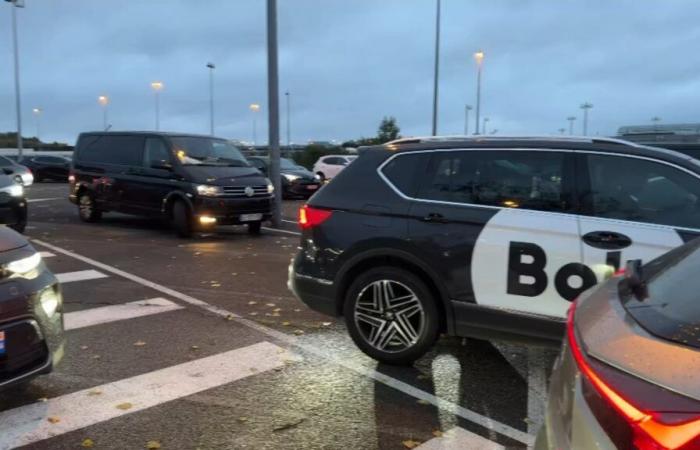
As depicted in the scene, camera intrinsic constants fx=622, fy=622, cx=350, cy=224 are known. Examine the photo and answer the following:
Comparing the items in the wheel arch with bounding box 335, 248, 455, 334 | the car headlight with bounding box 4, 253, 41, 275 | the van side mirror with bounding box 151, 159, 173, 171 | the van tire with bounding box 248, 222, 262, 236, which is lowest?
the van tire with bounding box 248, 222, 262, 236

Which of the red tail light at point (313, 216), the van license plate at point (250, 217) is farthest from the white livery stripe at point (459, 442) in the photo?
the van license plate at point (250, 217)

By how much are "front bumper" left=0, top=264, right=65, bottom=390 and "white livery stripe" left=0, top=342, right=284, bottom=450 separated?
348mm

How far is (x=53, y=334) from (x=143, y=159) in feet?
29.1

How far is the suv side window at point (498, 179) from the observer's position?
4.37 metres

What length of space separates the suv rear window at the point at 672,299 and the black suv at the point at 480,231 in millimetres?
1692

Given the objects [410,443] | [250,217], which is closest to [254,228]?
[250,217]

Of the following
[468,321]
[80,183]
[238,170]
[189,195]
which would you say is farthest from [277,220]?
[468,321]

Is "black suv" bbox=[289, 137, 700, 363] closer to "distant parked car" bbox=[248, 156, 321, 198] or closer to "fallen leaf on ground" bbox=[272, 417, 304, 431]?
"fallen leaf on ground" bbox=[272, 417, 304, 431]

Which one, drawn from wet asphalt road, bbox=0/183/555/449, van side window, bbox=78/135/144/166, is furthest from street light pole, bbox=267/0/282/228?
wet asphalt road, bbox=0/183/555/449

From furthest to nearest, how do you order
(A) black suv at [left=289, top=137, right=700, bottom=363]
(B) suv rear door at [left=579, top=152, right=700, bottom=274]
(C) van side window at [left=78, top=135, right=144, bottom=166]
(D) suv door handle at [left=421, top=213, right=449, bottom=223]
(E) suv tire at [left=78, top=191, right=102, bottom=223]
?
(E) suv tire at [left=78, top=191, right=102, bottom=223]
(C) van side window at [left=78, top=135, right=144, bottom=166]
(D) suv door handle at [left=421, top=213, right=449, bottom=223]
(A) black suv at [left=289, top=137, right=700, bottom=363]
(B) suv rear door at [left=579, top=152, right=700, bottom=274]

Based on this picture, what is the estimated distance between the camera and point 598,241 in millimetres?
4113

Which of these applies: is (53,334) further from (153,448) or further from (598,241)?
(598,241)

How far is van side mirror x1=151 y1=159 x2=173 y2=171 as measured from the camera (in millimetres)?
→ 11719

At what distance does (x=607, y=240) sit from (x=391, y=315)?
5.42 ft
